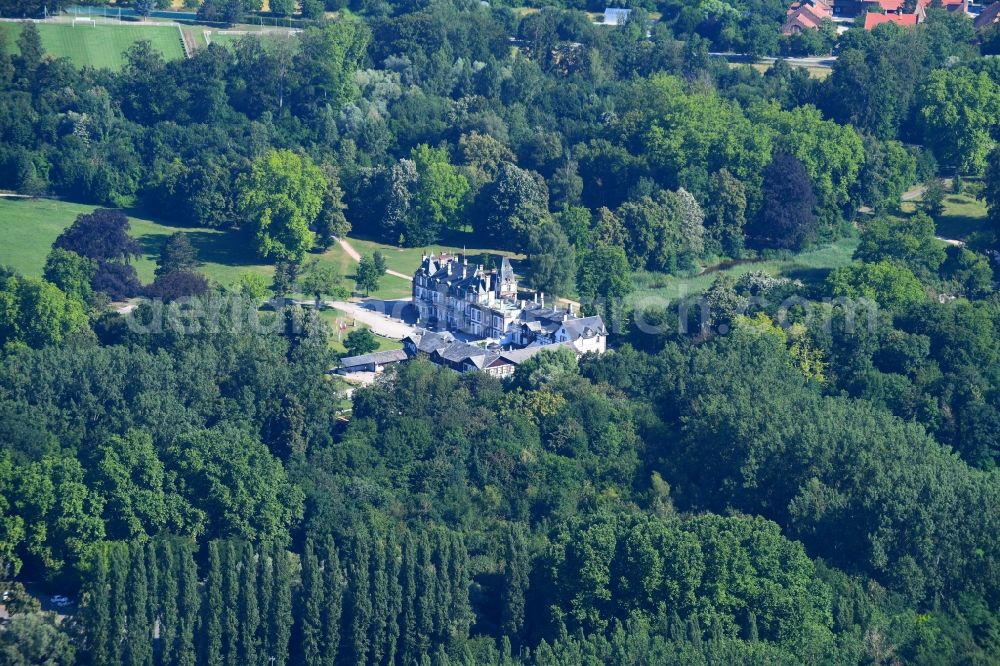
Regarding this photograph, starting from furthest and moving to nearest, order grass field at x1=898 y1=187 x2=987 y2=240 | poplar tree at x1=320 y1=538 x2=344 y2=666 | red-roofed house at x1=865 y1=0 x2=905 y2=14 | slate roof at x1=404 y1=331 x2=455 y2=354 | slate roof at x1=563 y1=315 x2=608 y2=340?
1. red-roofed house at x1=865 y1=0 x2=905 y2=14
2. grass field at x1=898 y1=187 x2=987 y2=240
3. slate roof at x1=563 y1=315 x2=608 y2=340
4. slate roof at x1=404 y1=331 x2=455 y2=354
5. poplar tree at x1=320 y1=538 x2=344 y2=666

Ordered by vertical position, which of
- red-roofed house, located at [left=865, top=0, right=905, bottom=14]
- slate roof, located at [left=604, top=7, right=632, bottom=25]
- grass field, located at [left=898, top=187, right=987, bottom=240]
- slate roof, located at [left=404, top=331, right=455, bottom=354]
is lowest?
slate roof, located at [left=404, top=331, right=455, bottom=354]

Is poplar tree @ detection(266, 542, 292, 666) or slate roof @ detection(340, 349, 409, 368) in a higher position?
slate roof @ detection(340, 349, 409, 368)

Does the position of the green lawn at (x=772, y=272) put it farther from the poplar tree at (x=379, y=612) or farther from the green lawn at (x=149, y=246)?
the poplar tree at (x=379, y=612)

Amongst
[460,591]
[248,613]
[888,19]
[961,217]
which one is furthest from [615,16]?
[248,613]

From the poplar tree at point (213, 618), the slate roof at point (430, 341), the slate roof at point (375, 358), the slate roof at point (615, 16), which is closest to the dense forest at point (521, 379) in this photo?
the poplar tree at point (213, 618)

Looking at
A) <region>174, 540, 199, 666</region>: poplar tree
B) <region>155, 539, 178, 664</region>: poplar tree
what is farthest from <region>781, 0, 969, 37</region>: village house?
<region>155, 539, 178, 664</region>: poplar tree

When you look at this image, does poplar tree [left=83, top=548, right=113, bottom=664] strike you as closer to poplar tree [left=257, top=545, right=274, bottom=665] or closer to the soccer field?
poplar tree [left=257, top=545, right=274, bottom=665]

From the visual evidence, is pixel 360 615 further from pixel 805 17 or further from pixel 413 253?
pixel 805 17
